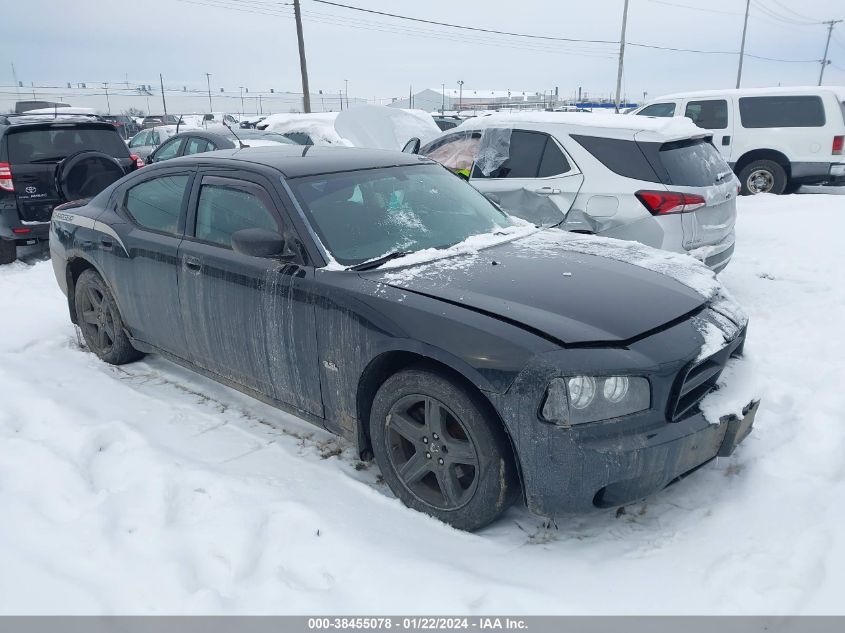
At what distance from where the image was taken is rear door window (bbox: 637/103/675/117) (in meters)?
12.5

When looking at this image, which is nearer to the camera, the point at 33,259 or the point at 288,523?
the point at 288,523

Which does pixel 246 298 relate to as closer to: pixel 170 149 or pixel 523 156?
pixel 523 156

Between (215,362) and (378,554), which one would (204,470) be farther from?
(378,554)

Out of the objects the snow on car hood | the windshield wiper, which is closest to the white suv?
the windshield wiper

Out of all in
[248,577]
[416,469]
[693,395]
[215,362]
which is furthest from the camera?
[215,362]

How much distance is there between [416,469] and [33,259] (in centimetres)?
788

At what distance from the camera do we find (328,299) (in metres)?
3.11

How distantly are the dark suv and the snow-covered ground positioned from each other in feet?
13.3

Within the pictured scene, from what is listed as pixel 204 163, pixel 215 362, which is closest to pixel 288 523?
pixel 215 362

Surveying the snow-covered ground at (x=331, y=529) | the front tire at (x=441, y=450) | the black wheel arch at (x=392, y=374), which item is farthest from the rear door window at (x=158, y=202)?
the front tire at (x=441, y=450)

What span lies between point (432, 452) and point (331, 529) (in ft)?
1.88

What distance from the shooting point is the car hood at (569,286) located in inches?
105

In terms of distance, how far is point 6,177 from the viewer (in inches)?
302

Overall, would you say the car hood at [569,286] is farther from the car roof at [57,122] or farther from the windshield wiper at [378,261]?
the car roof at [57,122]
